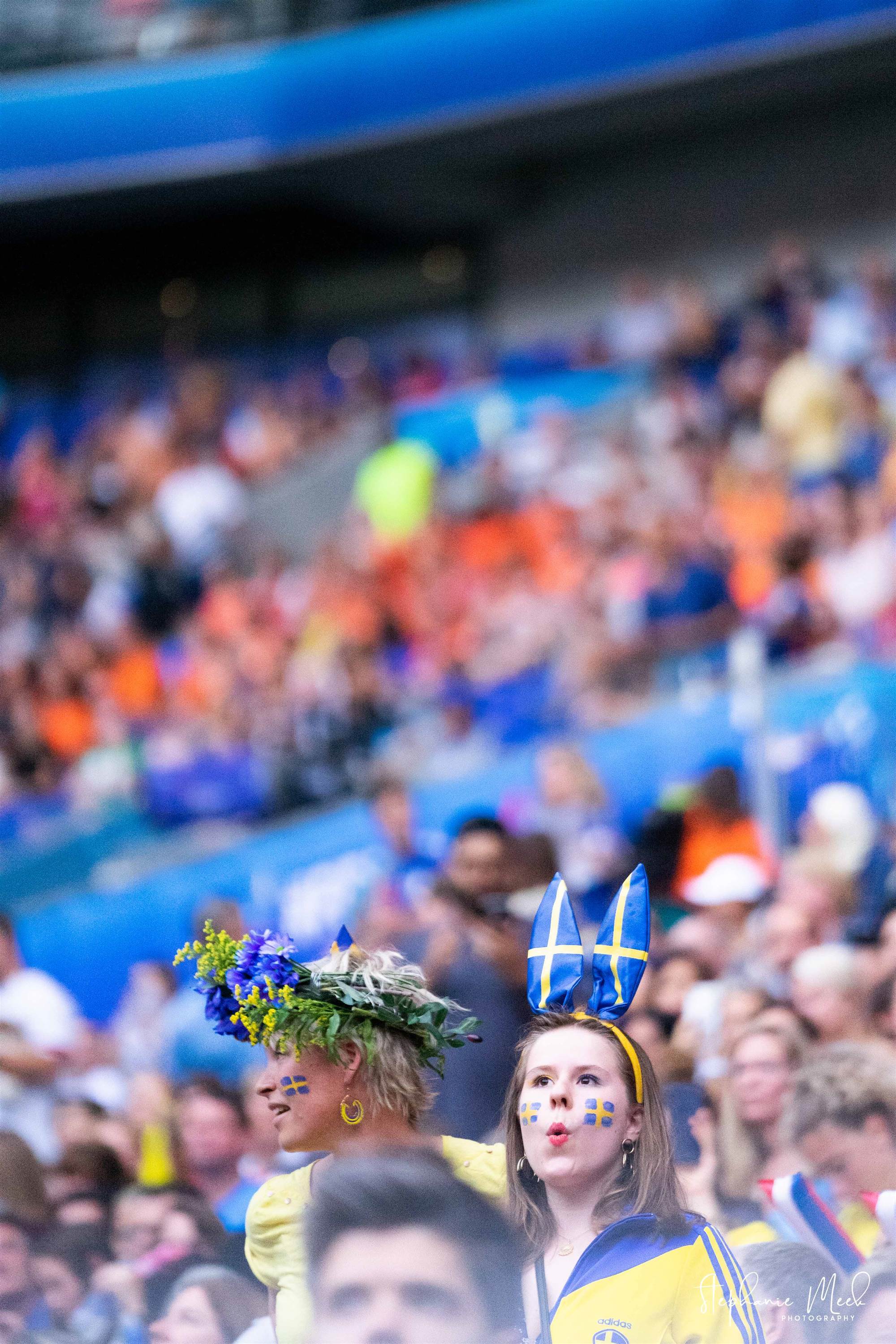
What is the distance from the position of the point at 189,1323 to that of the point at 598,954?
2.99 ft

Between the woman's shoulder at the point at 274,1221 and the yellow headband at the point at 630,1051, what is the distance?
432mm

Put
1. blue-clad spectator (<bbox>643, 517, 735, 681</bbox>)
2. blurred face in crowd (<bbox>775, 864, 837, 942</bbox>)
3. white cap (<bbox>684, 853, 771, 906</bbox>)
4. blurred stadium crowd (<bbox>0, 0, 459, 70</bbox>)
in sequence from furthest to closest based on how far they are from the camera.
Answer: blurred stadium crowd (<bbox>0, 0, 459, 70</bbox>), blue-clad spectator (<bbox>643, 517, 735, 681</bbox>), white cap (<bbox>684, 853, 771, 906</bbox>), blurred face in crowd (<bbox>775, 864, 837, 942</bbox>)

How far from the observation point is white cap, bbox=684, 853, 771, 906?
458 cm

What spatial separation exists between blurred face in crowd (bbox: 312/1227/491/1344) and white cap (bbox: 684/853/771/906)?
10.2 ft

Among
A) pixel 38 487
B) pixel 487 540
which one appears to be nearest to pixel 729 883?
pixel 487 540

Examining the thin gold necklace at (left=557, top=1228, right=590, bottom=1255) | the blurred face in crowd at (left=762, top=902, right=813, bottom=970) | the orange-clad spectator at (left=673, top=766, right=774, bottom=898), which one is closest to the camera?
the thin gold necklace at (left=557, top=1228, right=590, bottom=1255)

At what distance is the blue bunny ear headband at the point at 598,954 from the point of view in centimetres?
218

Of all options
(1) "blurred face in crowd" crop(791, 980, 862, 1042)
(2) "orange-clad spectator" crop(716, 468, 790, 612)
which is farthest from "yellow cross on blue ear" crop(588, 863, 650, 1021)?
(2) "orange-clad spectator" crop(716, 468, 790, 612)

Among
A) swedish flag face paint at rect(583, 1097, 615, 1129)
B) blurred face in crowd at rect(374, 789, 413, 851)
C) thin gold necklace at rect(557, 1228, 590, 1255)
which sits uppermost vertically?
blurred face in crowd at rect(374, 789, 413, 851)

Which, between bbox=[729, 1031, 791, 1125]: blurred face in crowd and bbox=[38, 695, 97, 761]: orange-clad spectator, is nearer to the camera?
bbox=[729, 1031, 791, 1125]: blurred face in crowd

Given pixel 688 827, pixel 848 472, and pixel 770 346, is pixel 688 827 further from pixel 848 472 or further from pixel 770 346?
pixel 770 346

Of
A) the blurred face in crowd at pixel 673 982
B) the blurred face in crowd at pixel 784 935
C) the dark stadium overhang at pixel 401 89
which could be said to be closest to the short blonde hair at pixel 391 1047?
the blurred face in crowd at pixel 673 982

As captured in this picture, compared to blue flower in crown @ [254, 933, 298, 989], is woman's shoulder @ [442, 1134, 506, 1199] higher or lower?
lower

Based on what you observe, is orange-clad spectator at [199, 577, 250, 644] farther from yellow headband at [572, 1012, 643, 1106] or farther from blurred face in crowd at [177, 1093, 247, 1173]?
yellow headband at [572, 1012, 643, 1106]
